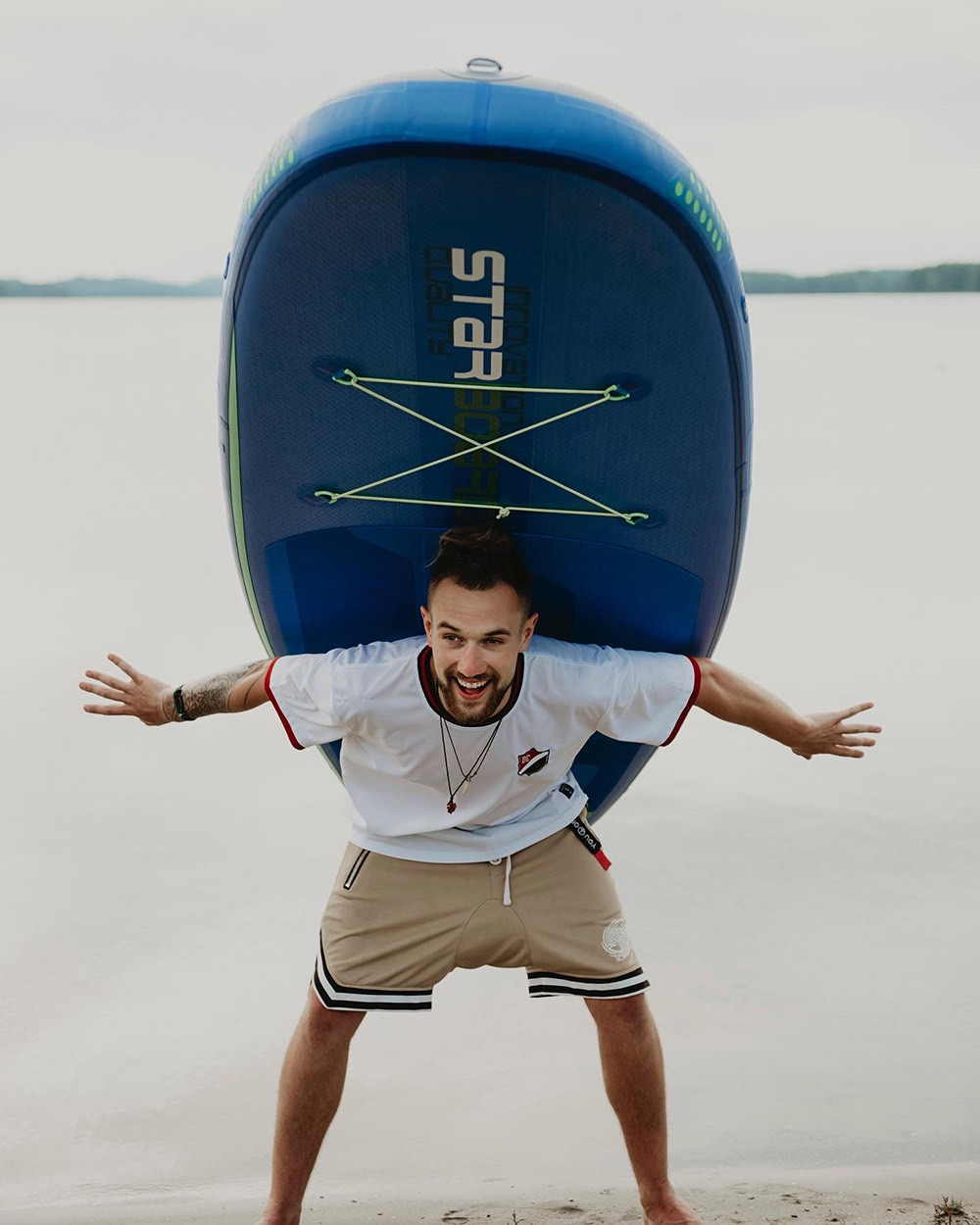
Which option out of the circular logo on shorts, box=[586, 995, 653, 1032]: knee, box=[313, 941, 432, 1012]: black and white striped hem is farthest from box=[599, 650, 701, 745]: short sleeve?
box=[313, 941, 432, 1012]: black and white striped hem

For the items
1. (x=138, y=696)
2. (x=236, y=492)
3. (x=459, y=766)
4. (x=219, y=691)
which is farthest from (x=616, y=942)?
(x=236, y=492)

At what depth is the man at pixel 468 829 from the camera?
7.07 feet

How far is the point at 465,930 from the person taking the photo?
7.30 feet

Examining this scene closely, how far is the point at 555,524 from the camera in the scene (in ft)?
7.72

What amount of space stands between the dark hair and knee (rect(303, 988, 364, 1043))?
28.0 inches

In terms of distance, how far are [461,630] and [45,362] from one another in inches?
666

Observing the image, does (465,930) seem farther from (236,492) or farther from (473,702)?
(236,492)

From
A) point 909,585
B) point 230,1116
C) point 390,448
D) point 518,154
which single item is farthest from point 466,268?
point 909,585

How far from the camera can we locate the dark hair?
2066 mm

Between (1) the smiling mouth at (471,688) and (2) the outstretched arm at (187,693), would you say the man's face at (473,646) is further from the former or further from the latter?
(2) the outstretched arm at (187,693)

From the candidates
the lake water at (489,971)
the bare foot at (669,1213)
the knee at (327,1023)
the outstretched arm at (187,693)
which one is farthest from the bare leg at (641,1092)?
the outstretched arm at (187,693)

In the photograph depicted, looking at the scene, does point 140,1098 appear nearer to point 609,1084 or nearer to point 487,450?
point 609,1084

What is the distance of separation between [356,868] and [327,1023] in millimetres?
254

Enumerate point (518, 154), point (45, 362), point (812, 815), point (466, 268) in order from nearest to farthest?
point (518, 154)
point (466, 268)
point (812, 815)
point (45, 362)
